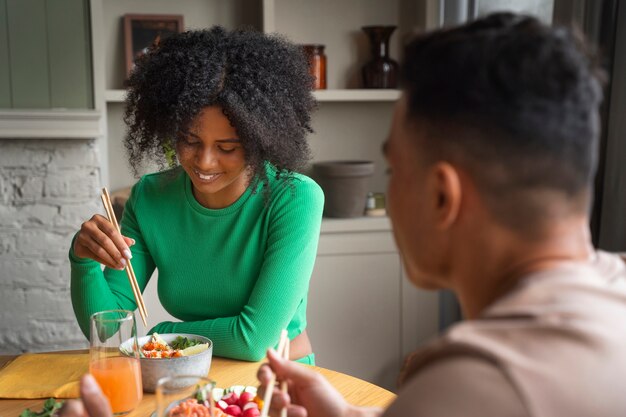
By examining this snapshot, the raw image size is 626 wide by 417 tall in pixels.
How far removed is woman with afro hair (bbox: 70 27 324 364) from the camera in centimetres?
165

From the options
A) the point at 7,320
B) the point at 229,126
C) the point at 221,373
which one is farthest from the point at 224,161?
the point at 7,320

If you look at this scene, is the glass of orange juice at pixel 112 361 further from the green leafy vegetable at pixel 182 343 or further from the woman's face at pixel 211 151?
the woman's face at pixel 211 151

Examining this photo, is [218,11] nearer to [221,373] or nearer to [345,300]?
[345,300]

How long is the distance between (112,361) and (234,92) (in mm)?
709

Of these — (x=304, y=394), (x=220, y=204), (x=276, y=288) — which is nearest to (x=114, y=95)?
(x=220, y=204)

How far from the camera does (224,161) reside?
67.1 inches

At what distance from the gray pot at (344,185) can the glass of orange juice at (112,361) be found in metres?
1.82

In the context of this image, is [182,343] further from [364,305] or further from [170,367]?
[364,305]

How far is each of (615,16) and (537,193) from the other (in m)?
1.92

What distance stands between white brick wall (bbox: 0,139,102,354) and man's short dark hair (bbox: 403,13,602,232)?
7.56 feet

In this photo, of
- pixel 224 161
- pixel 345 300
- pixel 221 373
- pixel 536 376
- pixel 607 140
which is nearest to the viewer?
pixel 536 376

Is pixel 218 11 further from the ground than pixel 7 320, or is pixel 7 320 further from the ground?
pixel 218 11

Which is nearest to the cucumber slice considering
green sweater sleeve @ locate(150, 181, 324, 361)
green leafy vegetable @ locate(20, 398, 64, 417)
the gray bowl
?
the gray bowl

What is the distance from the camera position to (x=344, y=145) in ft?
10.9
